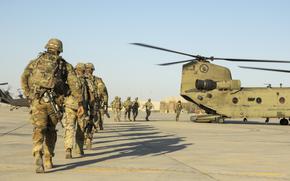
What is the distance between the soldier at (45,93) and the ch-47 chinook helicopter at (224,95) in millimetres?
18510

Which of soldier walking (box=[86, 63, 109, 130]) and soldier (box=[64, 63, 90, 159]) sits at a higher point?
soldier walking (box=[86, 63, 109, 130])

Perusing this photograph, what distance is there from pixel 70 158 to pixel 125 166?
1479mm

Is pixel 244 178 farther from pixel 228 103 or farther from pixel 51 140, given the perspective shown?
pixel 228 103

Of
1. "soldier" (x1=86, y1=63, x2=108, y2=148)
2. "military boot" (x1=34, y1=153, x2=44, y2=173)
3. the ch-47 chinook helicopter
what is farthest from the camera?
the ch-47 chinook helicopter

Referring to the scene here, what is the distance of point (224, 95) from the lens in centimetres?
2523

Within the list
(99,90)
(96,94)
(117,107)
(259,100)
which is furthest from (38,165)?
(117,107)

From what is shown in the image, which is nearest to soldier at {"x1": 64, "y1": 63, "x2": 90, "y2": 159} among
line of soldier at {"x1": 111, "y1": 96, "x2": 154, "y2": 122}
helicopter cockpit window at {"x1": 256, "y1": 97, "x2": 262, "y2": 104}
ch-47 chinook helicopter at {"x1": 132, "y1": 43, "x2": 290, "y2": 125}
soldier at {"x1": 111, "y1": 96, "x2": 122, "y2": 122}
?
ch-47 chinook helicopter at {"x1": 132, "y1": 43, "x2": 290, "y2": 125}

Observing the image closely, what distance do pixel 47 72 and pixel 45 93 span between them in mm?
319

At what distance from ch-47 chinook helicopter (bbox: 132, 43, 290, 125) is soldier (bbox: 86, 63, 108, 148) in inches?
561

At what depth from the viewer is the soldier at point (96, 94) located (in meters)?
9.85

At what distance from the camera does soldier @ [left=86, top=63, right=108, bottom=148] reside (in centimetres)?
985

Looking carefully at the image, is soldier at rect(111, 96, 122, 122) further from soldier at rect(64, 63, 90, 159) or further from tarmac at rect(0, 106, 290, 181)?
soldier at rect(64, 63, 90, 159)

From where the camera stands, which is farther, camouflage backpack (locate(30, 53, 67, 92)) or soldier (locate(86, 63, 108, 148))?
soldier (locate(86, 63, 108, 148))

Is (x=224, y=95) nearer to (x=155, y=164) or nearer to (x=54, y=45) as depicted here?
(x=155, y=164)
